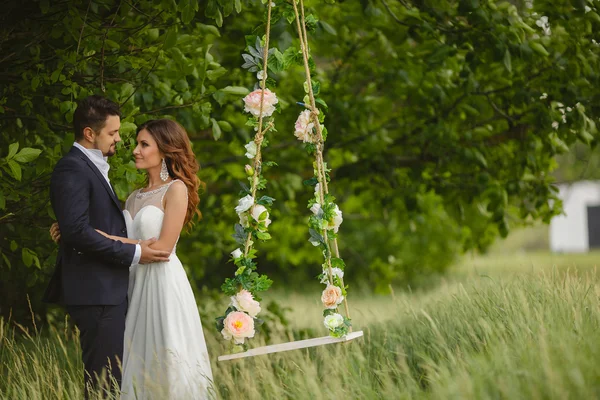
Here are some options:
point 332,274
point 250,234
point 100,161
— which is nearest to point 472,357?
point 332,274

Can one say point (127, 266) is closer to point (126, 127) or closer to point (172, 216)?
point (172, 216)

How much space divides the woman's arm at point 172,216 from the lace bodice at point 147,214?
0.06 metres

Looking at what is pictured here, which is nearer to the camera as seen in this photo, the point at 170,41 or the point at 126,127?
the point at 126,127

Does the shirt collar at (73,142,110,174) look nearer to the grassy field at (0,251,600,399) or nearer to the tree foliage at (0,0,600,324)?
the tree foliage at (0,0,600,324)

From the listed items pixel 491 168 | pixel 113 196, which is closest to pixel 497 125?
pixel 491 168

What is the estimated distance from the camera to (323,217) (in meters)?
3.63

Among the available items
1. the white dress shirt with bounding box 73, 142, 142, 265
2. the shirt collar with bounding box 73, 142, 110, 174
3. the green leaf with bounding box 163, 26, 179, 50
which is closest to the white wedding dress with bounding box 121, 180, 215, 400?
the white dress shirt with bounding box 73, 142, 142, 265

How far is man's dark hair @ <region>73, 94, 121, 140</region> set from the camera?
12.0 feet

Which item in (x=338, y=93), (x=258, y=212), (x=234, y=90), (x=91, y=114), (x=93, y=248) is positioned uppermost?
(x=338, y=93)

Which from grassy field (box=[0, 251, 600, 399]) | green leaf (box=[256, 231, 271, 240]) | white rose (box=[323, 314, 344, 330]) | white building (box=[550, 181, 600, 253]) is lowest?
white building (box=[550, 181, 600, 253])

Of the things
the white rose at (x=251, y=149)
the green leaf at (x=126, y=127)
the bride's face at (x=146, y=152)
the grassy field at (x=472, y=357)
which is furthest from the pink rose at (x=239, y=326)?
the green leaf at (x=126, y=127)

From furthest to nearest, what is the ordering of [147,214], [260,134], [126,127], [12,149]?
[126,127] → [147,214] → [260,134] → [12,149]

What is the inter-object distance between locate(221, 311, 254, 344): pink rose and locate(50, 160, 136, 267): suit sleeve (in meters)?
0.60

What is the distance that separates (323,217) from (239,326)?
2.33ft
